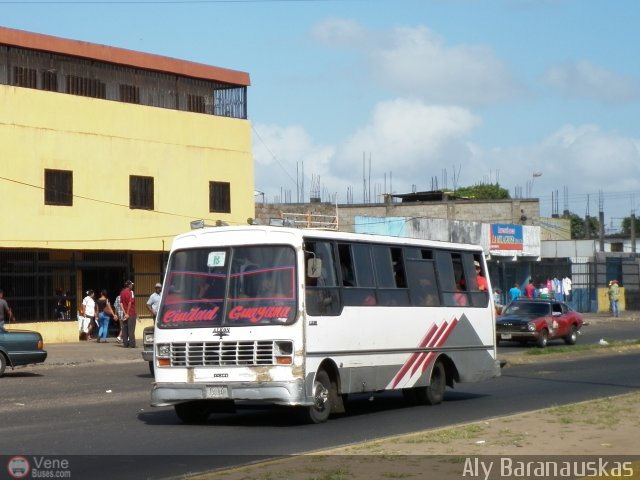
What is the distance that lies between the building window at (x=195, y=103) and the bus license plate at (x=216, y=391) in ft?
89.5

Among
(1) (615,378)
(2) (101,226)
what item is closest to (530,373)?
(1) (615,378)

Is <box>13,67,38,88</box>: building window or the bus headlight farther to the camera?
<box>13,67,38,88</box>: building window

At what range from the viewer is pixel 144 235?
39.1m

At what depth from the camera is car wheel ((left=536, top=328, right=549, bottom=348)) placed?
34.4 meters

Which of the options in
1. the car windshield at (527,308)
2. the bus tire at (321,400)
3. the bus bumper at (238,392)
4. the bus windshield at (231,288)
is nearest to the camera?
the bus bumper at (238,392)

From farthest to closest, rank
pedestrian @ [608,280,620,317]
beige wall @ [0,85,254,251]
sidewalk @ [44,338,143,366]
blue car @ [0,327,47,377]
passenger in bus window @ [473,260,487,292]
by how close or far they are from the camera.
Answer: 1. pedestrian @ [608,280,620,317]
2. beige wall @ [0,85,254,251]
3. sidewalk @ [44,338,143,366]
4. blue car @ [0,327,47,377]
5. passenger in bus window @ [473,260,487,292]

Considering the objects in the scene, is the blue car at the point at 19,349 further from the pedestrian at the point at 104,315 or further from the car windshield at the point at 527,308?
the car windshield at the point at 527,308

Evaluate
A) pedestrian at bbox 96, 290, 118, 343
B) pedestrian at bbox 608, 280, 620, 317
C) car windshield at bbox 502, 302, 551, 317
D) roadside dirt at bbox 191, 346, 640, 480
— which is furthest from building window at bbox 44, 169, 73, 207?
pedestrian at bbox 608, 280, 620, 317

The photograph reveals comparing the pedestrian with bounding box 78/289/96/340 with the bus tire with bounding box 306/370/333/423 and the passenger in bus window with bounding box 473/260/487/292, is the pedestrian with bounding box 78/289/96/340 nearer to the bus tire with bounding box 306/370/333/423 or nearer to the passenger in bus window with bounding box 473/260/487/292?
the passenger in bus window with bounding box 473/260/487/292

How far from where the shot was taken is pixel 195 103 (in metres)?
41.3

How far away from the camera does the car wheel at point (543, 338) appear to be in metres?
34.4

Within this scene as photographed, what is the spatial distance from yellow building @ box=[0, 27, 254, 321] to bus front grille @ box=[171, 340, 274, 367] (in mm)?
20817

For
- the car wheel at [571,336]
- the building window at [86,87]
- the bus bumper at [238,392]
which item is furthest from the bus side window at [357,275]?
the building window at [86,87]

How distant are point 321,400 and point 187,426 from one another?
6.08 feet
